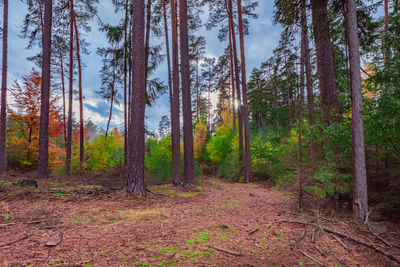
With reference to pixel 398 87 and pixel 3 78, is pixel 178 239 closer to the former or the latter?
pixel 398 87

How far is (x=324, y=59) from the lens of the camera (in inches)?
223

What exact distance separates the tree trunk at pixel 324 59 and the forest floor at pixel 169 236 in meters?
2.74

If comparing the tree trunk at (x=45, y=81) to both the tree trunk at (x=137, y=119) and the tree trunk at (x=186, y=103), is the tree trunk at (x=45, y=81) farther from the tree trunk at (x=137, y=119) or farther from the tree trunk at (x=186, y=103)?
the tree trunk at (x=186, y=103)

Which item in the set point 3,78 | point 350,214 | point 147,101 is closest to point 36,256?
point 350,214

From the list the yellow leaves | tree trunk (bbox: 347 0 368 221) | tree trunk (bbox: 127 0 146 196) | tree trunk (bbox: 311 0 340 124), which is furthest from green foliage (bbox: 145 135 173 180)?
tree trunk (bbox: 347 0 368 221)

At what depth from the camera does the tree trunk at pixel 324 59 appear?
17.3 feet

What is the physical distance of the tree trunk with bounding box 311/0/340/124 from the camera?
17.3 ft

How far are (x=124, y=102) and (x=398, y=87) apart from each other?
44.3 ft

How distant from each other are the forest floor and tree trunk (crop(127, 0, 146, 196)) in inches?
42.7

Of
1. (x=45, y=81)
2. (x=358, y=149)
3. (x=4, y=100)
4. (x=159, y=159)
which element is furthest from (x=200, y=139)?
(x=358, y=149)

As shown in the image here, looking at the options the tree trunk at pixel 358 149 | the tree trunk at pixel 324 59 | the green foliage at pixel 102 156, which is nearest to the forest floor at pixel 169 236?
the tree trunk at pixel 358 149

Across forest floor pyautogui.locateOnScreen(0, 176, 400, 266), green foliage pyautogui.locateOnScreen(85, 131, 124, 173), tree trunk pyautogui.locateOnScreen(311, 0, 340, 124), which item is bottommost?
forest floor pyautogui.locateOnScreen(0, 176, 400, 266)

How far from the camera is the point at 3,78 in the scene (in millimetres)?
11805

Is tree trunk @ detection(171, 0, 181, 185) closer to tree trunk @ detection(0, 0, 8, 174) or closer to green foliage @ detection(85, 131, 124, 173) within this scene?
green foliage @ detection(85, 131, 124, 173)
